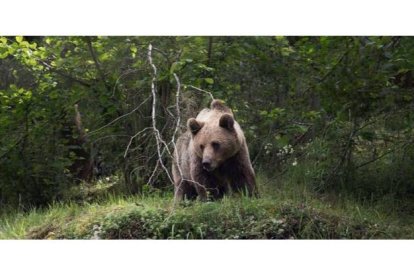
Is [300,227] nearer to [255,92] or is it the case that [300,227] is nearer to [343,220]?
[343,220]

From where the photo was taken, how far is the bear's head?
20.8 feet

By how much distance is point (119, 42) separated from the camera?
22.8ft

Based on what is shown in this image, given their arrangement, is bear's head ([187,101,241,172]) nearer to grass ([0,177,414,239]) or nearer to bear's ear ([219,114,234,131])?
bear's ear ([219,114,234,131])

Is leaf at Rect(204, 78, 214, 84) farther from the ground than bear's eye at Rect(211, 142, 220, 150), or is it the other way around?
leaf at Rect(204, 78, 214, 84)

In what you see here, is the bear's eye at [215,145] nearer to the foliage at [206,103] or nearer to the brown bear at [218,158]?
the brown bear at [218,158]

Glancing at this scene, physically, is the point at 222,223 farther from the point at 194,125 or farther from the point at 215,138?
the point at 194,125

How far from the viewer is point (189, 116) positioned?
7016 millimetres

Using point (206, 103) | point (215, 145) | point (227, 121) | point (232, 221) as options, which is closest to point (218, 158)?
point (215, 145)

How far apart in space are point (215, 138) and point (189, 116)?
71 cm

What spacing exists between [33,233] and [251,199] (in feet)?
6.63

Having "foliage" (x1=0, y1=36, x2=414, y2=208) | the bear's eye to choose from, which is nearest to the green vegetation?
"foliage" (x1=0, y1=36, x2=414, y2=208)

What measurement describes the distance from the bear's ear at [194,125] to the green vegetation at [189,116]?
4.6 inches

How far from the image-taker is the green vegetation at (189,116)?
652cm

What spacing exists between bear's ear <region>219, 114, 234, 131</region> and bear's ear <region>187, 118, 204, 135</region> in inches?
8.6
